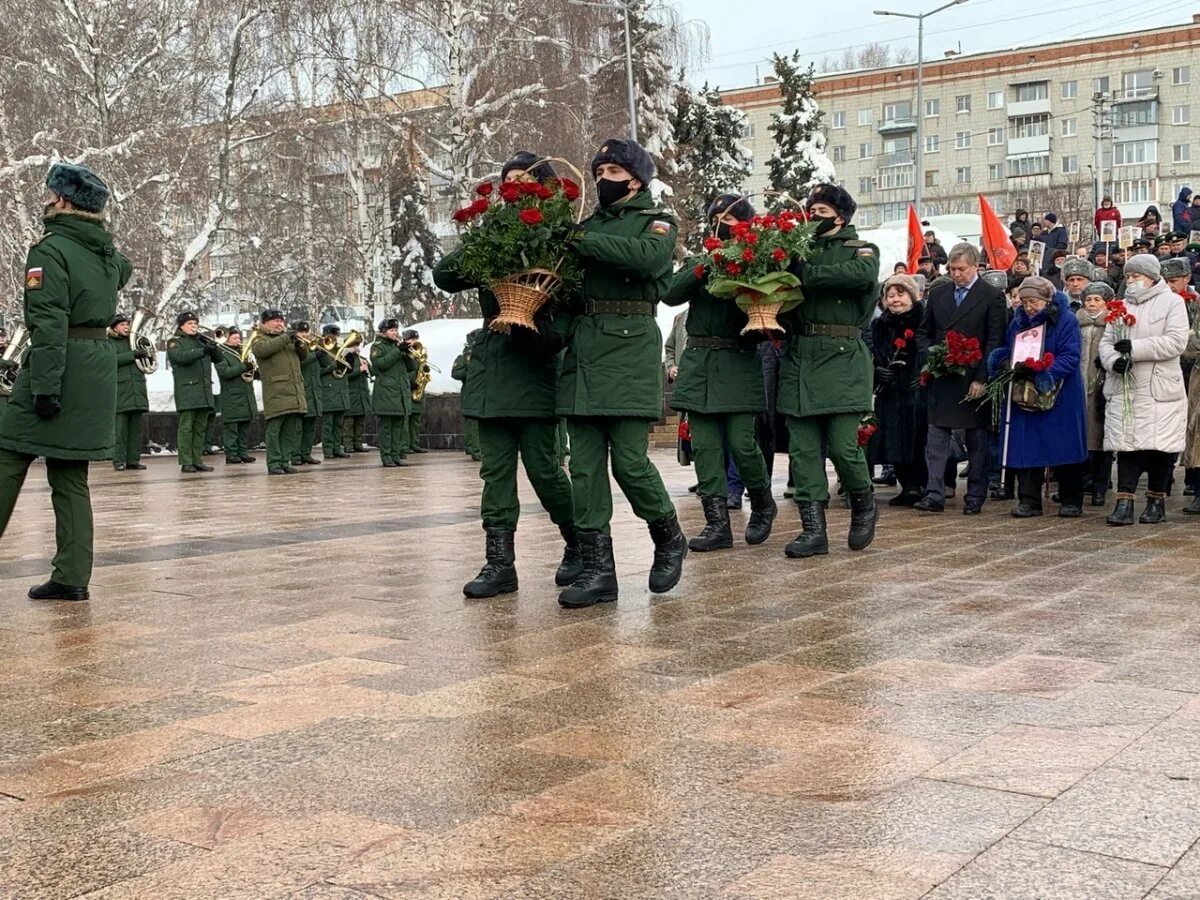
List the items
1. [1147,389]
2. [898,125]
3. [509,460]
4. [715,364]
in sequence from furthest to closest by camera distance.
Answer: [898,125]
[1147,389]
[715,364]
[509,460]

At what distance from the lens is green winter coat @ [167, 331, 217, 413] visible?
19375mm

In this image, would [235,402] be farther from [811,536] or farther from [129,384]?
[811,536]

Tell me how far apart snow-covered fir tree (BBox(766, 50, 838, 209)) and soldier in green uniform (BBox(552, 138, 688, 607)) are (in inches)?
1652

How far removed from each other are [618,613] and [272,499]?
786 centimetres

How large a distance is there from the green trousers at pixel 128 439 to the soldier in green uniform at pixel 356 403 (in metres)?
3.28

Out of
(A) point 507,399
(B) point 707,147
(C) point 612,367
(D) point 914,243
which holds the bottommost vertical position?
(A) point 507,399

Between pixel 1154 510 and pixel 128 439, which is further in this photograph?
pixel 128 439

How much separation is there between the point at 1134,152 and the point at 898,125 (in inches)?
454

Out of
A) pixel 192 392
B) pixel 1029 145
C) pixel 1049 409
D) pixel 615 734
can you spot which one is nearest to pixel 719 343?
pixel 1049 409

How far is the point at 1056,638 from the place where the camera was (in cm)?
593

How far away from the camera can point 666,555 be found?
7.10 meters

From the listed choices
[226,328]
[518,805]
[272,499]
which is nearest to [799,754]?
[518,805]

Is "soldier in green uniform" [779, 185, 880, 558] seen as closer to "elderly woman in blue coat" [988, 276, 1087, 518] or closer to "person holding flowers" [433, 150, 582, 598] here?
"person holding flowers" [433, 150, 582, 598]

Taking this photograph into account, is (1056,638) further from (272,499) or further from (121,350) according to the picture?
(121,350)
